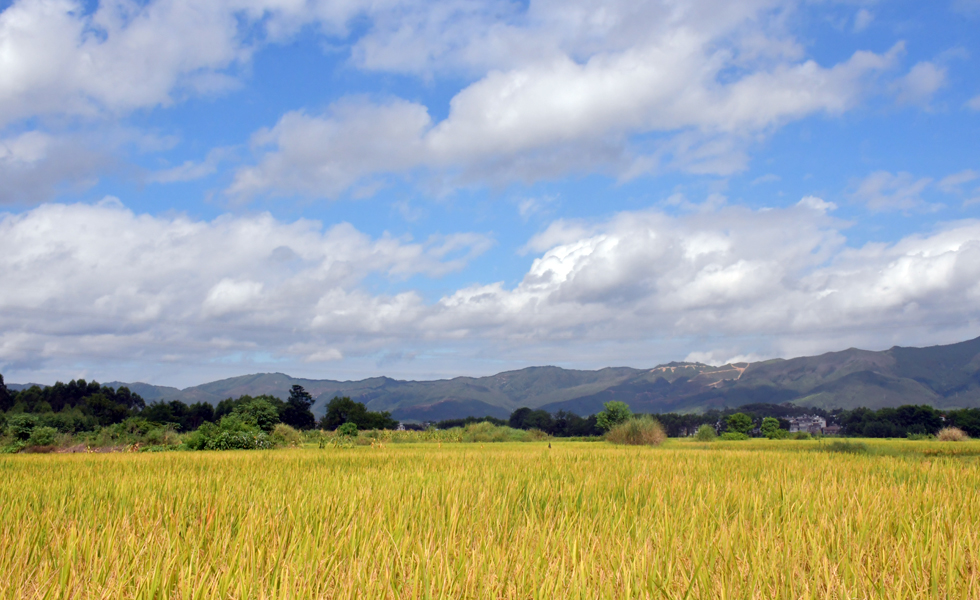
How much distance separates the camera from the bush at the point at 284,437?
77.9 feet

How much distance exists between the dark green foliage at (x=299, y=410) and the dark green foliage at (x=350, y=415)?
2.40 m

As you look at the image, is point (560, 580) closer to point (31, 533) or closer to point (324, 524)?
point (324, 524)

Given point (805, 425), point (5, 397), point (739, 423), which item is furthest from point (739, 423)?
point (805, 425)

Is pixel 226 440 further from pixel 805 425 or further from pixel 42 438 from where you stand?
pixel 805 425

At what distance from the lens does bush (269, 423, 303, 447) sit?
23.7 metres

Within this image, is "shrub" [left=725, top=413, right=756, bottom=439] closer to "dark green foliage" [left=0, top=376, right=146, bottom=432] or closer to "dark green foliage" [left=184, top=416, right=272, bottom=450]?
"dark green foliage" [left=184, top=416, right=272, bottom=450]

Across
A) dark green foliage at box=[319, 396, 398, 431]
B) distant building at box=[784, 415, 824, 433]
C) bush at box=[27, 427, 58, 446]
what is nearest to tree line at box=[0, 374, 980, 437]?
dark green foliage at box=[319, 396, 398, 431]

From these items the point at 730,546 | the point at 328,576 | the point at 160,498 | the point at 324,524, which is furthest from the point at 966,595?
the point at 160,498

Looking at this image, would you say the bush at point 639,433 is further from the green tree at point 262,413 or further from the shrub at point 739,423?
the shrub at point 739,423

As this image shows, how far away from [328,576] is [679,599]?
1.66 metres

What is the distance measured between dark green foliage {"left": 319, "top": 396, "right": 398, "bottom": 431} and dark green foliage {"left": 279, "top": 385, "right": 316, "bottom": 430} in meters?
2.40

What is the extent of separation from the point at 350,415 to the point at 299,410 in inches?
286

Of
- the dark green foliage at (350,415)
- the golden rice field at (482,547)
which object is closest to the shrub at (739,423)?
the dark green foliage at (350,415)

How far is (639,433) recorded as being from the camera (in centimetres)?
2844
